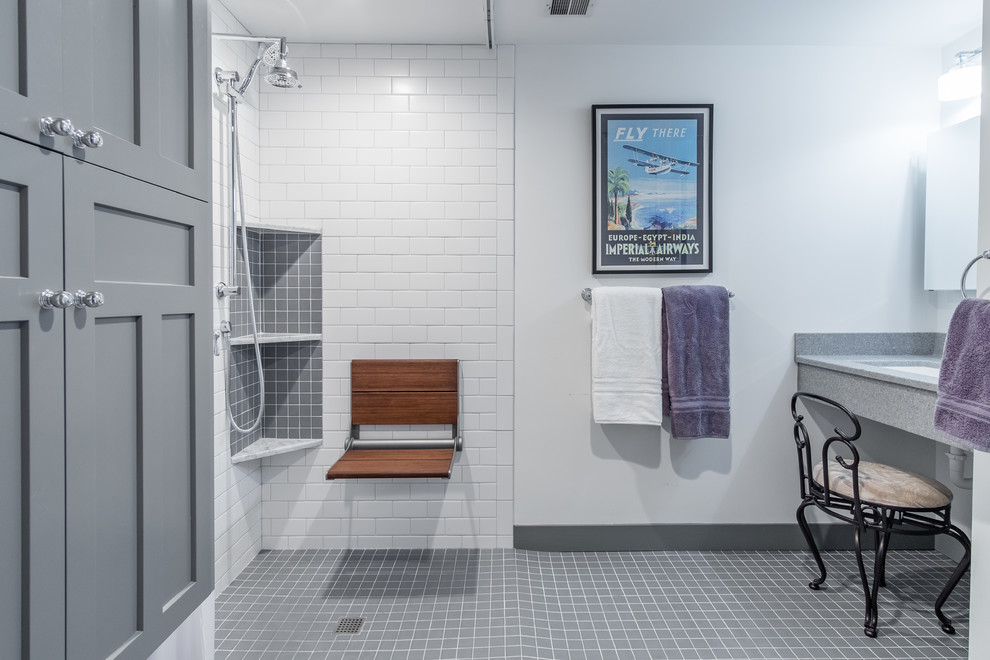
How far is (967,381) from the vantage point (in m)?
1.73

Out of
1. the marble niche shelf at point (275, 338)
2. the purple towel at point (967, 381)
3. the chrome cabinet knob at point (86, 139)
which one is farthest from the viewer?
the marble niche shelf at point (275, 338)

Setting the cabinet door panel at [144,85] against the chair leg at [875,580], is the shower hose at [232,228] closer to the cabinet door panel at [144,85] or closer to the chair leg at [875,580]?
the cabinet door panel at [144,85]

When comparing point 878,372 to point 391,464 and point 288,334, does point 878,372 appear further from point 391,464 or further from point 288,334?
point 288,334

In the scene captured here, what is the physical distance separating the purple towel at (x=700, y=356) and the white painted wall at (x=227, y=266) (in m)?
1.91

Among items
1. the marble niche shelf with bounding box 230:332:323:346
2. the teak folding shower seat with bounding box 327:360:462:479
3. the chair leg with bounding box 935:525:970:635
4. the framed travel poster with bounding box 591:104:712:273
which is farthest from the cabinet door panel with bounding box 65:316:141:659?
the chair leg with bounding box 935:525:970:635

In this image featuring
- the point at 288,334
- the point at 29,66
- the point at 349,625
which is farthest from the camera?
the point at 288,334

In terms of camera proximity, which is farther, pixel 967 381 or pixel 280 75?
pixel 280 75

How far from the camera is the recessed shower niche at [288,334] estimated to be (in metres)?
2.77

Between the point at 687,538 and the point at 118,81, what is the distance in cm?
281

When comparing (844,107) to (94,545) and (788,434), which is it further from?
(94,545)

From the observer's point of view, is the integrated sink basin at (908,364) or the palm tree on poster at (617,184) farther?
the palm tree on poster at (617,184)

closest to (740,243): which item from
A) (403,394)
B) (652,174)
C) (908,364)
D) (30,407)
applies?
(652,174)

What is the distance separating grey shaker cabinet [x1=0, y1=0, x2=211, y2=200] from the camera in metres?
0.78

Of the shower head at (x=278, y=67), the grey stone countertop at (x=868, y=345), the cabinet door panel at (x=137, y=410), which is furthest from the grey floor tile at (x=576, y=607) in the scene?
the shower head at (x=278, y=67)
